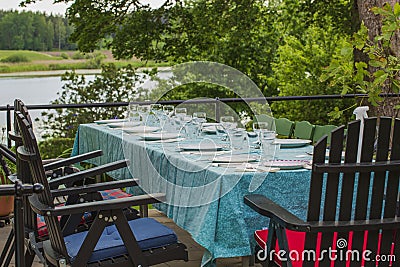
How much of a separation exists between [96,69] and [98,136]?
8.88 metres

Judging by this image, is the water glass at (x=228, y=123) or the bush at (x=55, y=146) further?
the bush at (x=55, y=146)

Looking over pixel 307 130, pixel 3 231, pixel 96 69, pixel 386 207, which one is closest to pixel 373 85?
pixel 307 130

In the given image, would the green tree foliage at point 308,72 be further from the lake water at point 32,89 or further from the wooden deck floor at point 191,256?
the wooden deck floor at point 191,256

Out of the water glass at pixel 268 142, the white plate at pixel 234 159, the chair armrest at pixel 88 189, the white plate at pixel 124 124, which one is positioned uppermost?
the water glass at pixel 268 142

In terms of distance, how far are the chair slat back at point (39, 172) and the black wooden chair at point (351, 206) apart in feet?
2.70

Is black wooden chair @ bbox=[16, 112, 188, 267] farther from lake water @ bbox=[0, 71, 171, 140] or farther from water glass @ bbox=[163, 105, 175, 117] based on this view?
lake water @ bbox=[0, 71, 171, 140]

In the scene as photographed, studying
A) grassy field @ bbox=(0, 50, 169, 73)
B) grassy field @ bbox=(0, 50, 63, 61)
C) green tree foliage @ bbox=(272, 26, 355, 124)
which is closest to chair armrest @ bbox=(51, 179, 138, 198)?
grassy field @ bbox=(0, 50, 169, 73)

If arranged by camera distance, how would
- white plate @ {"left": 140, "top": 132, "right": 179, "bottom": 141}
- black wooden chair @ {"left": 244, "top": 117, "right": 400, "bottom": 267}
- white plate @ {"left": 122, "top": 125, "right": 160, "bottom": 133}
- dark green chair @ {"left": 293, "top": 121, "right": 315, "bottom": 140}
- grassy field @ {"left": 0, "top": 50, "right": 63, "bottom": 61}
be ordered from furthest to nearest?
1. grassy field @ {"left": 0, "top": 50, "right": 63, "bottom": 61}
2. dark green chair @ {"left": 293, "top": 121, "right": 315, "bottom": 140}
3. white plate @ {"left": 122, "top": 125, "right": 160, "bottom": 133}
4. white plate @ {"left": 140, "top": 132, "right": 179, "bottom": 141}
5. black wooden chair @ {"left": 244, "top": 117, "right": 400, "bottom": 267}

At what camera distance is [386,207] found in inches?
101

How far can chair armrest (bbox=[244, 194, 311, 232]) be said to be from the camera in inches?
95.8

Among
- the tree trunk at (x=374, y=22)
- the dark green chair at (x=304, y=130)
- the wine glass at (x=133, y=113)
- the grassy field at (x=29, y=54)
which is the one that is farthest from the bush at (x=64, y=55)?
the dark green chair at (x=304, y=130)

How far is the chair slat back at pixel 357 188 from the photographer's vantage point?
2424 mm

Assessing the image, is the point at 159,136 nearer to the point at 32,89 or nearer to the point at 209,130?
the point at 209,130

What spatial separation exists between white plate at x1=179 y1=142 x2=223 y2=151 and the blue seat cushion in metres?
0.57
